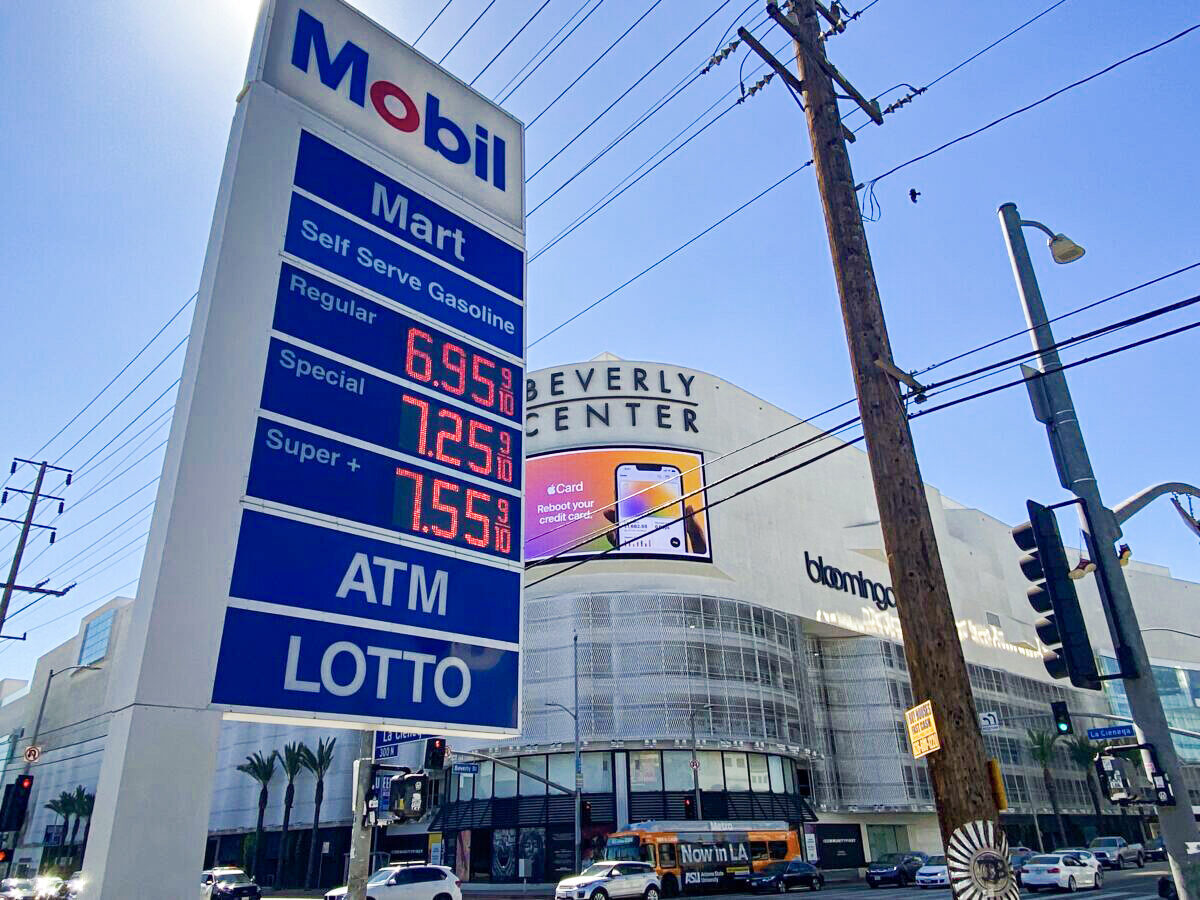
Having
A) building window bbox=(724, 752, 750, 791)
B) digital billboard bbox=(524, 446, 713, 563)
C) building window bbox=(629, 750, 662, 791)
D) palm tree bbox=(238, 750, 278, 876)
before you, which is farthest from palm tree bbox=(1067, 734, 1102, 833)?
palm tree bbox=(238, 750, 278, 876)

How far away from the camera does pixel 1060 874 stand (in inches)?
1331

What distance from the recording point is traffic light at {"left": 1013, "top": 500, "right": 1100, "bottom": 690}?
9.84 metres

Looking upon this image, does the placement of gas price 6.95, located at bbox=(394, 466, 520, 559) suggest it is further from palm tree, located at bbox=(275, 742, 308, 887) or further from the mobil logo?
palm tree, located at bbox=(275, 742, 308, 887)

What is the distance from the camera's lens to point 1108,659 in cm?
10012

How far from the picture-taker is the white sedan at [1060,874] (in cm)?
3381

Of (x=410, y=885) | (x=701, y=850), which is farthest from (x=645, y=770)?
(x=410, y=885)

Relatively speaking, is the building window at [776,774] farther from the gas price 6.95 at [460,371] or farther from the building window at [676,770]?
the gas price 6.95 at [460,371]

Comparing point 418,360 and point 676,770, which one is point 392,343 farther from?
point 676,770

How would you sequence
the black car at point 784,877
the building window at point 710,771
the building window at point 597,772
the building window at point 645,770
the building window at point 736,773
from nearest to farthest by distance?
the black car at point 784,877 → the building window at point 645,770 → the building window at point 597,772 → the building window at point 710,771 → the building window at point 736,773

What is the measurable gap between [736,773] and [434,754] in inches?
1738

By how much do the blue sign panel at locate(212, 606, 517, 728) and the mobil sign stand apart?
680 centimetres

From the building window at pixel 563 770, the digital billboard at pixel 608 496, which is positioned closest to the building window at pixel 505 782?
the building window at pixel 563 770

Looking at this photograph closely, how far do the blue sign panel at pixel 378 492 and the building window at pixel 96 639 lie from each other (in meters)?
112

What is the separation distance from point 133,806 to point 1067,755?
3832 inches
